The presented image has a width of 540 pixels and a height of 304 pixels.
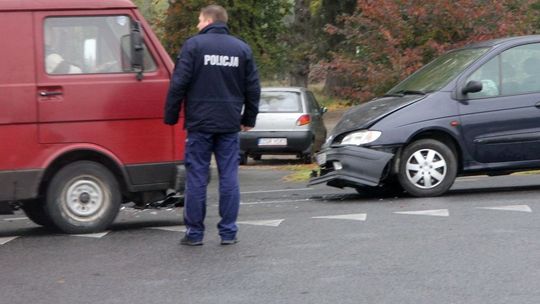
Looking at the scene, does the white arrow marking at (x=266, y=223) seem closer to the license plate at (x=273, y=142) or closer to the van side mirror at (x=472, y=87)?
the van side mirror at (x=472, y=87)

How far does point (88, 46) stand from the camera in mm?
9539

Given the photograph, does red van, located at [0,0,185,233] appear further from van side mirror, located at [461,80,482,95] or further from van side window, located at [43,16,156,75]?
van side mirror, located at [461,80,482,95]

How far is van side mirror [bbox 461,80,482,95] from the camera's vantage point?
1155 cm

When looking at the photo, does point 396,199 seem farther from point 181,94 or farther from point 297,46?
point 297,46

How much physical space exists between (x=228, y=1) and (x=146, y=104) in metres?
19.3

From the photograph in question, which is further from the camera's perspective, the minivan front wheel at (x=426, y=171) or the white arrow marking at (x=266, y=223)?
the minivan front wheel at (x=426, y=171)

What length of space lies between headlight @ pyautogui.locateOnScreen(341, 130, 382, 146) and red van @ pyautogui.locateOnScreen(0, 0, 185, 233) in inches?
99.5

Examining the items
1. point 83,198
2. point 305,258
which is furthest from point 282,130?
point 305,258

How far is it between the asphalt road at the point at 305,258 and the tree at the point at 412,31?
7.65 meters

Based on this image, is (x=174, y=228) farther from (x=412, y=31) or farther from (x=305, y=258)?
(x=412, y=31)

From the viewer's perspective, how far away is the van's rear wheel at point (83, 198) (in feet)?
30.8

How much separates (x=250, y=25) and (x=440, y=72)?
17335 millimetres

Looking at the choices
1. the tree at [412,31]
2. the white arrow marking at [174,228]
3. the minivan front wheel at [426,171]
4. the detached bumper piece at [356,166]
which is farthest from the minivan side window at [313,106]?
the white arrow marking at [174,228]

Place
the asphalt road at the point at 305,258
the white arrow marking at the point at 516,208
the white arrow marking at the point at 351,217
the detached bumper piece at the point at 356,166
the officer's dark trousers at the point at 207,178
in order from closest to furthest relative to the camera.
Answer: the asphalt road at the point at 305,258, the officer's dark trousers at the point at 207,178, the white arrow marking at the point at 351,217, the white arrow marking at the point at 516,208, the detached bumper piece at the point at 356,166
